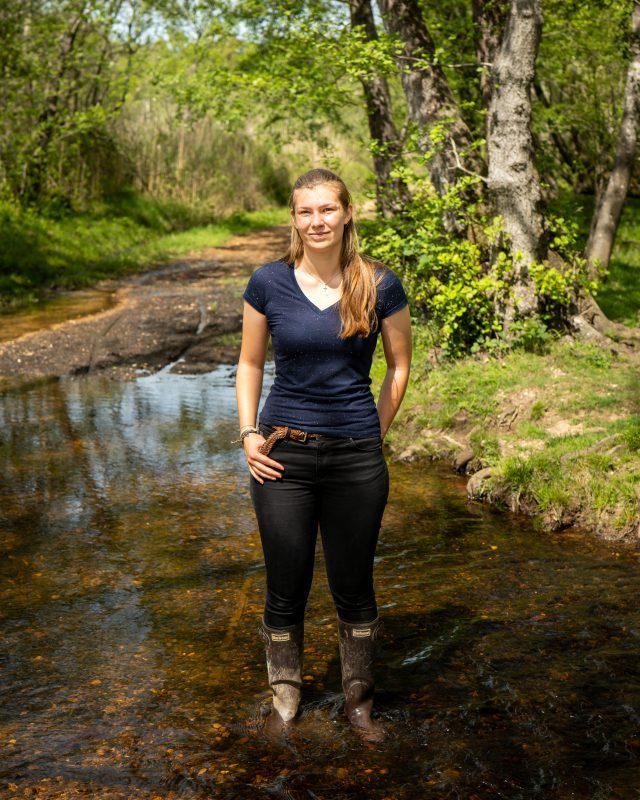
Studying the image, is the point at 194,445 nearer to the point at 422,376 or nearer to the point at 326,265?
the point at 422,376

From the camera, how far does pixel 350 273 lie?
353 cm

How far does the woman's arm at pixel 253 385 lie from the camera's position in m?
3.54

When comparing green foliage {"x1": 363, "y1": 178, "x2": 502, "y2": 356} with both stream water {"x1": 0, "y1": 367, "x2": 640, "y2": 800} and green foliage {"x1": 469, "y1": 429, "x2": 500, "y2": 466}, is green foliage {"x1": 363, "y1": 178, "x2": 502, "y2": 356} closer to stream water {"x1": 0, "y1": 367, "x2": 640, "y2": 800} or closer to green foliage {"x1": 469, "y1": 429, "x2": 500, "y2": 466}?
green foliage {"x1": 469, "y1": 429, "x2": 500, "y2": 466}

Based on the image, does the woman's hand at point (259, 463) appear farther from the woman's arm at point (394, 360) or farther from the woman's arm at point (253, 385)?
the woman's arm at point (394, 360)

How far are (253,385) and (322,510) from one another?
0.56 metres

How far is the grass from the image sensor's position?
57.9ft

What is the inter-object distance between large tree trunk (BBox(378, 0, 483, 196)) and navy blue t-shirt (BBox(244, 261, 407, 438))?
6941 millimetres

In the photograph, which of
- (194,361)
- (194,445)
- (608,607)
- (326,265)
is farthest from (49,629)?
(194,361)

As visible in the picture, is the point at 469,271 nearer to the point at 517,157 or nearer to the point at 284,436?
the point at 517,157

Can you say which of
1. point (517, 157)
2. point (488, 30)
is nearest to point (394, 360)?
point (517, 157)

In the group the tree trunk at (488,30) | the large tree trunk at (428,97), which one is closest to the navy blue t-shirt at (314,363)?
the large tree trunk at (428,97)

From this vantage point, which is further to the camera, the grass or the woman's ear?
the grass

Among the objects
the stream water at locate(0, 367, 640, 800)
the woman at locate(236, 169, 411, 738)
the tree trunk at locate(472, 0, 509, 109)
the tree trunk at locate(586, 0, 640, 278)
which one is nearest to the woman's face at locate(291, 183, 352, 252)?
the woman at locate(236, 169, 411, 738)

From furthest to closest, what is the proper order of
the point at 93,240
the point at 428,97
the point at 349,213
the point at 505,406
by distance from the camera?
the point at 93,240 < the point at 428,97 < the point at 505,406 < the point at 349,213
